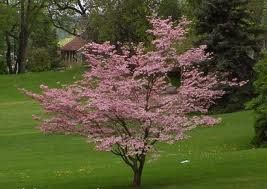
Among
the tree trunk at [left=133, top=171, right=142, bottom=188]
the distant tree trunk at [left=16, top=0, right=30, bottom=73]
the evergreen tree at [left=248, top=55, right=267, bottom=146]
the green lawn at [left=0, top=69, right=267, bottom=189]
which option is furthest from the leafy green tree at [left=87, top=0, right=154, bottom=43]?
the tree trunk at [left=133, top=171, right=142, bottom=188]

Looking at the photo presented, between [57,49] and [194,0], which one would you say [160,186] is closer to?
[194,0]

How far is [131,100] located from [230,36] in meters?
18.8

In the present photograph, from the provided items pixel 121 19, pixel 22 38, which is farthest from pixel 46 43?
pixel 121 19

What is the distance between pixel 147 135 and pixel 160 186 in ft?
4.85

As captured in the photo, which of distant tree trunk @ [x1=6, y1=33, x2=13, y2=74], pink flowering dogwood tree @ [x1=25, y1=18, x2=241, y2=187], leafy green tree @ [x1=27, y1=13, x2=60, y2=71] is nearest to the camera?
pink flowering dogwood tree @ [x1=25, y1=18, x2=241, y2=187]

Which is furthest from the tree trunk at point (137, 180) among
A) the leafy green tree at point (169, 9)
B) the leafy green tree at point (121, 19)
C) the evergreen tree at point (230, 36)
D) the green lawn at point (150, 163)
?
the leafy green tree at point (169, 9)

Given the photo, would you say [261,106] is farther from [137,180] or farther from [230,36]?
[137,180]

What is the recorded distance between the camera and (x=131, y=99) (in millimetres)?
13109

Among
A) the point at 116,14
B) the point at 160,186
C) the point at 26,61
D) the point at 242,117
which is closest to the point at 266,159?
the point at 160,186

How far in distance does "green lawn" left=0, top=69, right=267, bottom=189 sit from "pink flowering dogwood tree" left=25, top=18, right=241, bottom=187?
5.11ft

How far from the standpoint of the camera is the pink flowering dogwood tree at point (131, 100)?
41.7 feet

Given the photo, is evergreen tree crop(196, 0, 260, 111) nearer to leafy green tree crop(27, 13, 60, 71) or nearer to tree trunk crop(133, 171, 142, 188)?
tree trunk crop(133, 171, 142, 188)

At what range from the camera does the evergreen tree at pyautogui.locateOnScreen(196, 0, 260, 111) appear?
30531 millimetres

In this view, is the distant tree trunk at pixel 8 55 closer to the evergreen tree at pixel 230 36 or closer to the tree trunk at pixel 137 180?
the evergreen tree at pixel 230 36
